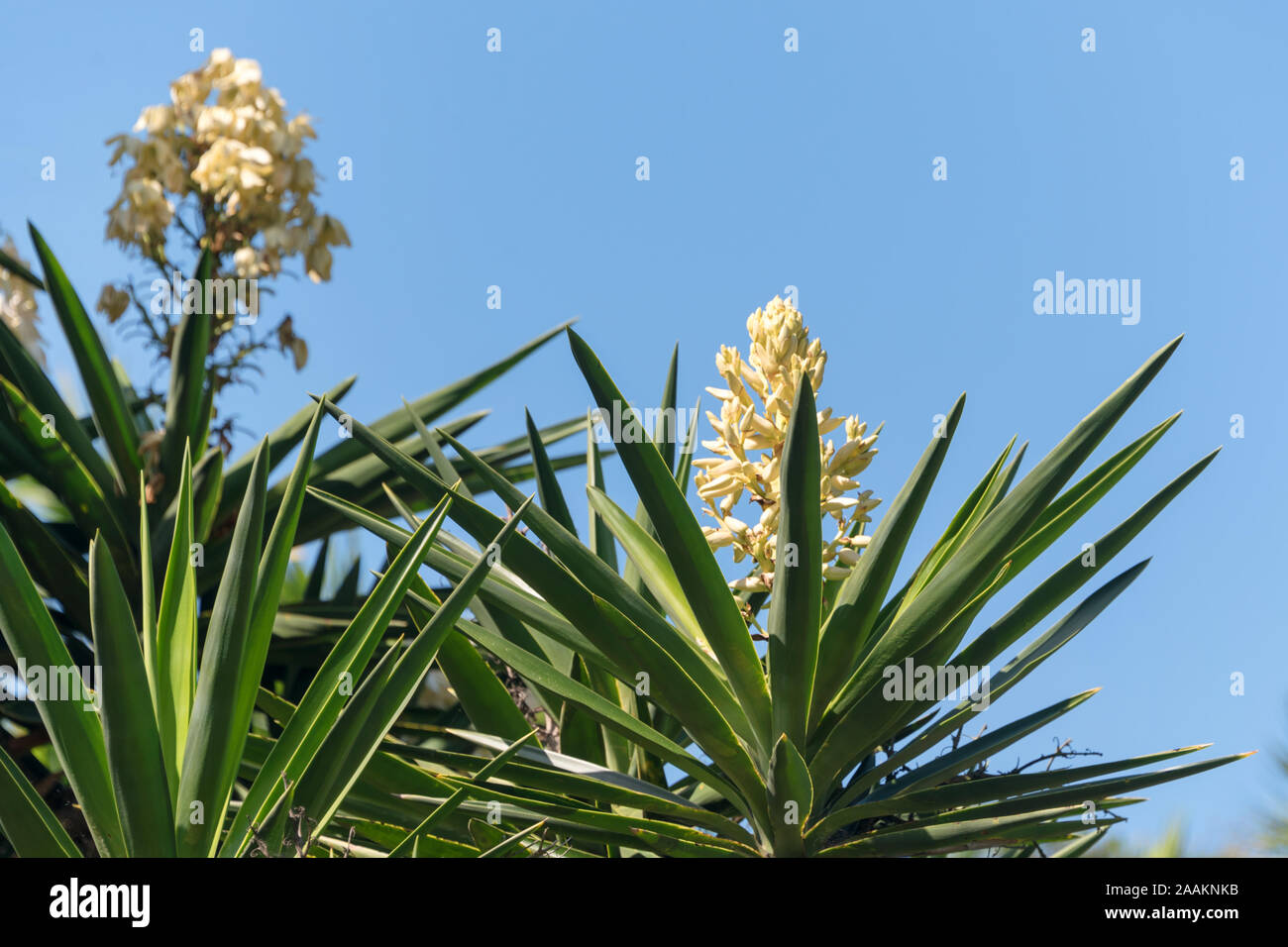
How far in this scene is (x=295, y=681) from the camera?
9.98 feet

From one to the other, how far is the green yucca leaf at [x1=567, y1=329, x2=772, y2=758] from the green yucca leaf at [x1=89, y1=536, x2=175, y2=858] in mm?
592

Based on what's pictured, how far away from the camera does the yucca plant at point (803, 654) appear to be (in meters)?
1.32

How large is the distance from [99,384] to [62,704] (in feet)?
6.13

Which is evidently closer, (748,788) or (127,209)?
(748,788)

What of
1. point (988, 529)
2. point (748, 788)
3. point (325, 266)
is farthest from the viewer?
point (325, 266)

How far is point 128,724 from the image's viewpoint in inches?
43.6

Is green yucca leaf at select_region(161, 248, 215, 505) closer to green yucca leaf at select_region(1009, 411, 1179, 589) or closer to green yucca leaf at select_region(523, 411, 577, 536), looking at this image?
green yucca leaf at select_region(523, 411, 577, 536)

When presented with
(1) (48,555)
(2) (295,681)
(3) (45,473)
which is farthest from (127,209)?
(2) (295,681)

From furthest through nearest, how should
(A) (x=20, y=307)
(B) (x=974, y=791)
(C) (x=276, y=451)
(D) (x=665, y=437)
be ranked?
1. (A) (x=20, y=307)
2. (C) (x=276, y=451)
3. (D) (x=665, y=437)
4. (B) (x=974, y=791)

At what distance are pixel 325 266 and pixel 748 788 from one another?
198 cm

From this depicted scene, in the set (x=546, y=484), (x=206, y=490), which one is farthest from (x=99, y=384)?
(x=546, y=484)

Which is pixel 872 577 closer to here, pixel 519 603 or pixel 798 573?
pixel 798 573

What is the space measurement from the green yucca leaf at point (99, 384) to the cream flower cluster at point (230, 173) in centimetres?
20
